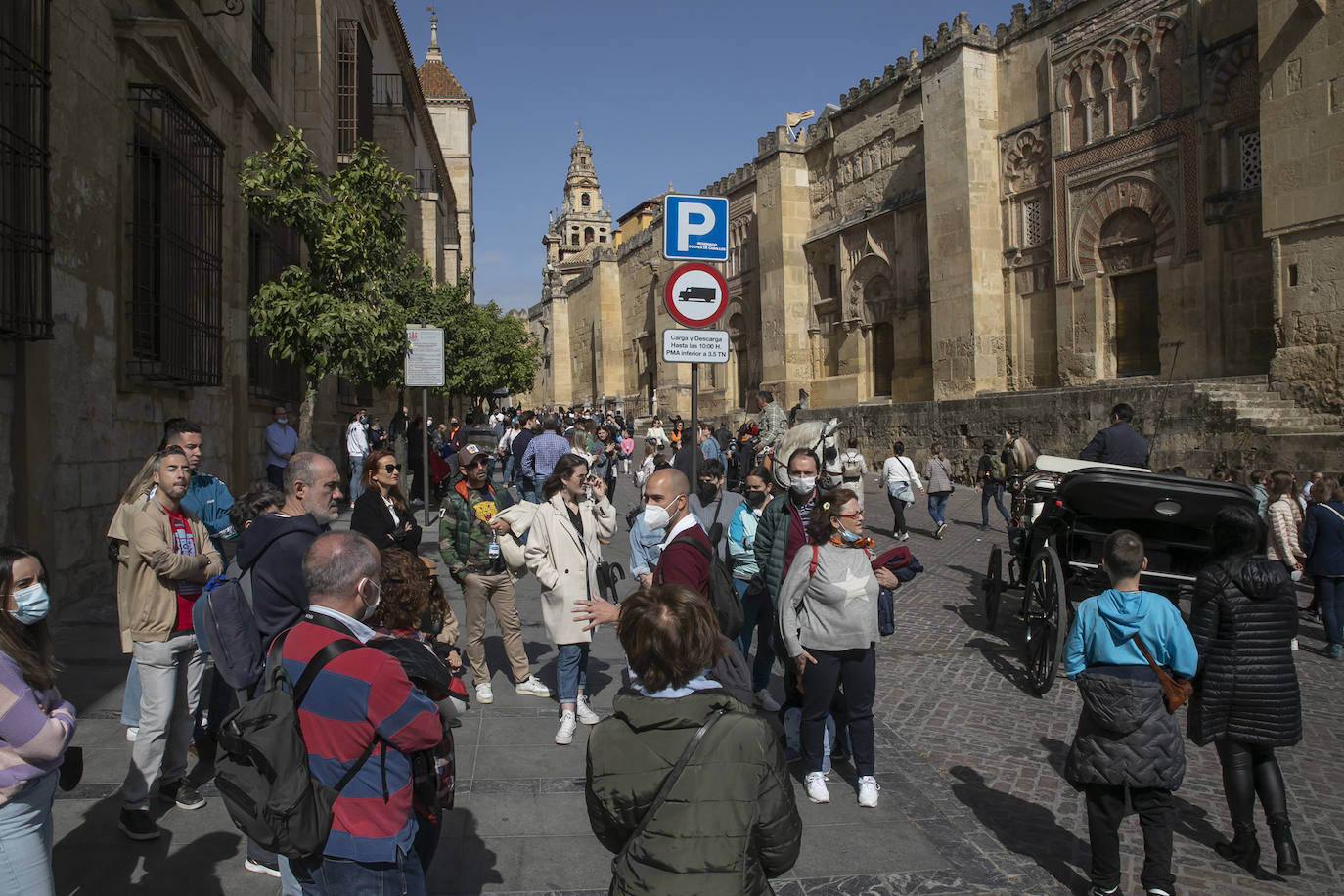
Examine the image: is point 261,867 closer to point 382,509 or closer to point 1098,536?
point 382,509

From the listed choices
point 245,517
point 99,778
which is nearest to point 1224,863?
point 245,517

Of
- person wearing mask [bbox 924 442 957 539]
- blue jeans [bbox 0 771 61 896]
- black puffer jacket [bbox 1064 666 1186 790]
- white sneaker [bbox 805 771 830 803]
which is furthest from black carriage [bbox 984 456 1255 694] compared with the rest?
person wearing mask [bbox 924 442 957 539]

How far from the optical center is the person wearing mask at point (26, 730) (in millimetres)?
2457

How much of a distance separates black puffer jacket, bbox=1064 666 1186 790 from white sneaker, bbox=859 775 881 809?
108 centimetres

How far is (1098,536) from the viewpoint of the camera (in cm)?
705

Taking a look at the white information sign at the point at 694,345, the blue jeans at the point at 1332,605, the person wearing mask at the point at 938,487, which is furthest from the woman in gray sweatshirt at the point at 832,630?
the person wearing mask at the point at 938,487

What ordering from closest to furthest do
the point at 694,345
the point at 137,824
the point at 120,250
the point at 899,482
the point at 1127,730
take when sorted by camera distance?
the point at 1127,730, the point at 137,824, the point at 694,345, the point at 120,250, the point at 899,482

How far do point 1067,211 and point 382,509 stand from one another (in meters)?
19.7

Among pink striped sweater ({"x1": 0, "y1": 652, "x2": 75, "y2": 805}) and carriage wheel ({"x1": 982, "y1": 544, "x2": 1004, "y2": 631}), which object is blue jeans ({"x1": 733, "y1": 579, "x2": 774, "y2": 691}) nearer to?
carriage wheel ({"x1": 982, "y1": 544, "x2": 1004, "y2": 631})

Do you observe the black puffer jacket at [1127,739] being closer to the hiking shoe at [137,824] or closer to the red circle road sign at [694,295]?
the red circle road sign at [694,295]

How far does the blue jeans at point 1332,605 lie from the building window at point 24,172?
1012 cm

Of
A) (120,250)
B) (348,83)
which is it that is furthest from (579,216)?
(120,250)

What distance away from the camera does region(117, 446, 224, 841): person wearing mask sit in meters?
3.95

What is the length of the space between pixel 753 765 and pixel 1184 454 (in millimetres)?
15059
